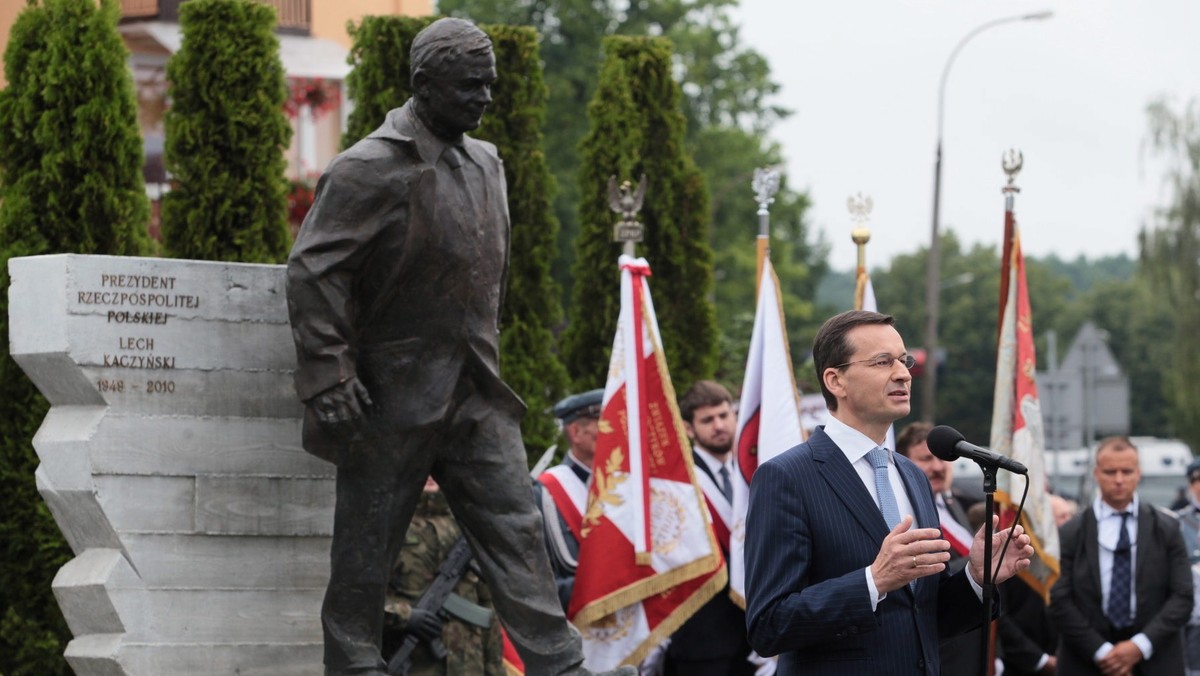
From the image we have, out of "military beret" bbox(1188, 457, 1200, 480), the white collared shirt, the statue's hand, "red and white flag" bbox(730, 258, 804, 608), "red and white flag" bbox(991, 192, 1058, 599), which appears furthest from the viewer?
"military beret" bbox(1188, 457, 1200, 480)

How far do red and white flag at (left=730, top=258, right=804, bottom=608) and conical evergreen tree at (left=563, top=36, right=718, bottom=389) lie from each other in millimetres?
2049

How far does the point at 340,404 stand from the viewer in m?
6.82

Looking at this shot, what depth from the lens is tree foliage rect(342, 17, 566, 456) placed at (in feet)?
36.6

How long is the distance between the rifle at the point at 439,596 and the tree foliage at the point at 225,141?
277cm

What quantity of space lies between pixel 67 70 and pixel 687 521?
3937 mm

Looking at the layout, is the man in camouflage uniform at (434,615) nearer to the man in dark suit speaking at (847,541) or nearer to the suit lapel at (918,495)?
the man in dark suit speaking at (847,541)

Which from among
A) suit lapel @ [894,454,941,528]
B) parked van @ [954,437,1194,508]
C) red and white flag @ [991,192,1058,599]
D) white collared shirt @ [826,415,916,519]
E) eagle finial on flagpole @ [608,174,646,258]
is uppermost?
eagle finial on flagpole @ [608,174,646,258]

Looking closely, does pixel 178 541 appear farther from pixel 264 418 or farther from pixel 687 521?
pixel 687 521

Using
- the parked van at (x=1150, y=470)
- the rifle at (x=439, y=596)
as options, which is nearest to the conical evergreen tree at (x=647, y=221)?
the rifle at (x=439, y=596)

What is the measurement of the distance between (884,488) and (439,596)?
3446 mm

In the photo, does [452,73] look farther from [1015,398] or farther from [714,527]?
[1015,398]

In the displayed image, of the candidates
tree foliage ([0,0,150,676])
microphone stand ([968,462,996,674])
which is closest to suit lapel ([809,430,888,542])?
microphone stand ([968,462,996,674])

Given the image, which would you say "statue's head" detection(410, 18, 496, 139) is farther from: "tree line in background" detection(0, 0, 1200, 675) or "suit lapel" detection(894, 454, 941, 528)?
"tree line in background" detection(0, 0, 1200, 675)

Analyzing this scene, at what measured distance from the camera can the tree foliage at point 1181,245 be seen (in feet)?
135
